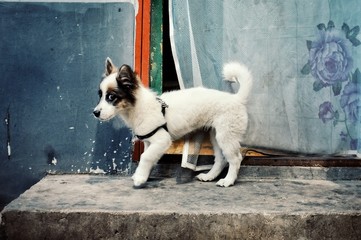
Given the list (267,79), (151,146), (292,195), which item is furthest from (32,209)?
(267,79)

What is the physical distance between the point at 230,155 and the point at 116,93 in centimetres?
108

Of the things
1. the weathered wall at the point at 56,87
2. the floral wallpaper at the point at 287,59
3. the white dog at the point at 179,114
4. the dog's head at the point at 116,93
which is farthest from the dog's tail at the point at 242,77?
the weathered wall at the point at 56,87

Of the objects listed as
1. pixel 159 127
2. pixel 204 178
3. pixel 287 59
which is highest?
pixel 287 59

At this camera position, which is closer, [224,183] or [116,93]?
[116,93]

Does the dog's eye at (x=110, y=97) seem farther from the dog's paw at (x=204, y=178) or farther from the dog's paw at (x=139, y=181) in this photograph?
the dog's paw at (x=204, y=178)

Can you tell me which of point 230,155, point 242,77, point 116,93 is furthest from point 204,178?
point 116,93

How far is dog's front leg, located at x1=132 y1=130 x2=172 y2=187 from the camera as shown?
328 centimetres

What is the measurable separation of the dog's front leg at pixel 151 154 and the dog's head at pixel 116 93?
0.36 meters

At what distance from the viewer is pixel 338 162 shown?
3762 mm

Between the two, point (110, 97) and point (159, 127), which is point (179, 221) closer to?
point (159, 127)

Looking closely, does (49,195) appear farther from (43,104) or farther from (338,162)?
(338,162)

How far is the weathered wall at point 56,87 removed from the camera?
3.86 metres

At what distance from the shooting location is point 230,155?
341 cm

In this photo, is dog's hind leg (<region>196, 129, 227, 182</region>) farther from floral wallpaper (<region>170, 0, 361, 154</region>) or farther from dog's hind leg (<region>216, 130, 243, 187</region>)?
floral wallpaper (<region>170, 0, 361, 154</region>)
